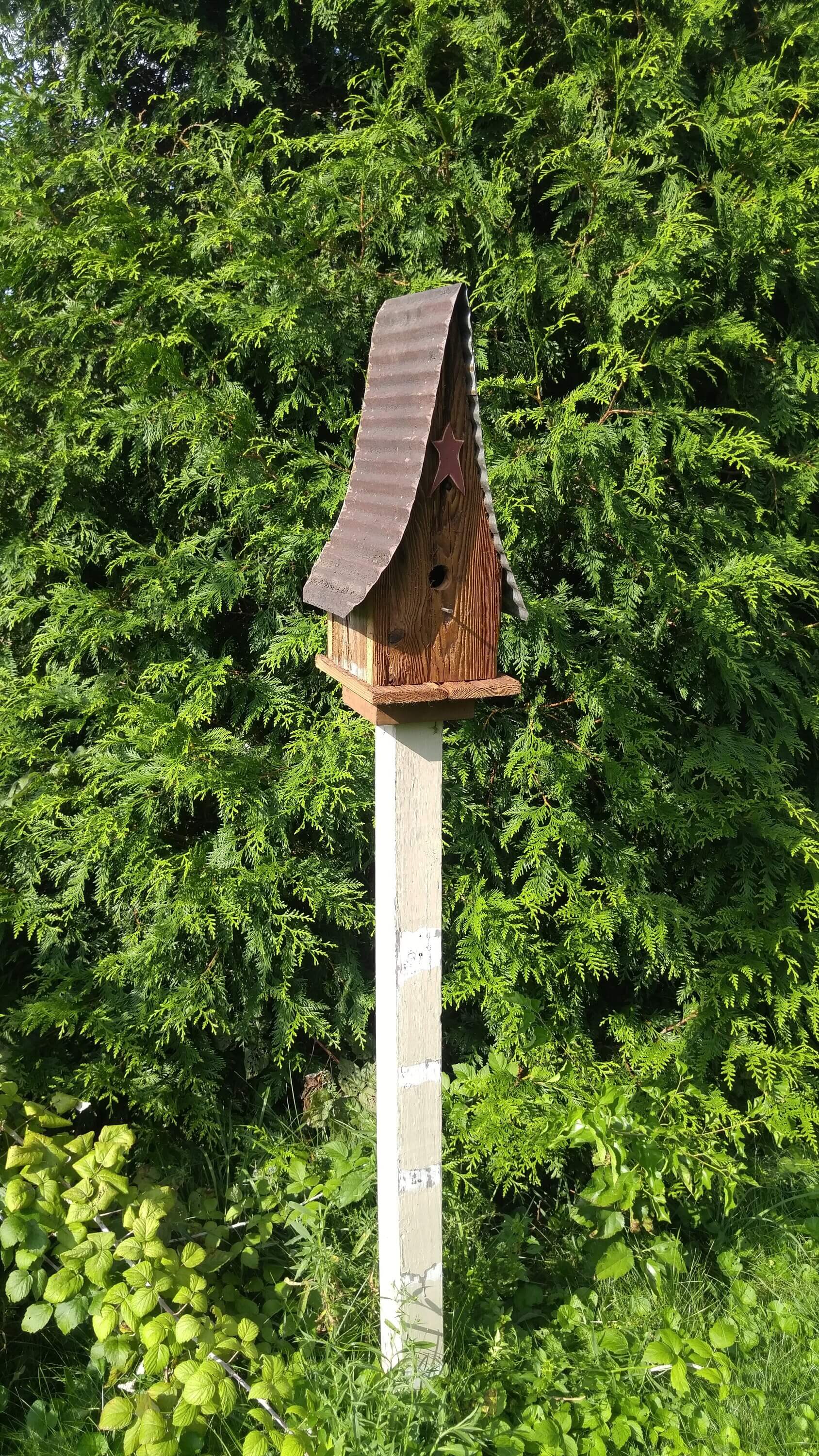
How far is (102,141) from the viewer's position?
280 centimetres

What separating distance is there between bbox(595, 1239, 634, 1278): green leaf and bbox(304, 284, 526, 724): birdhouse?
1687 millimetres

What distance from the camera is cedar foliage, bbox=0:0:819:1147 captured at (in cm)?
265

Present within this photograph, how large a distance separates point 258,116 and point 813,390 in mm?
1989

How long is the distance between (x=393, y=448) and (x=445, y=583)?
0.27 meters

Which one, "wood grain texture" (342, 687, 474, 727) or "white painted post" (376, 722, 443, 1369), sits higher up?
"wood grain texture" (342, 687, 474, 727)

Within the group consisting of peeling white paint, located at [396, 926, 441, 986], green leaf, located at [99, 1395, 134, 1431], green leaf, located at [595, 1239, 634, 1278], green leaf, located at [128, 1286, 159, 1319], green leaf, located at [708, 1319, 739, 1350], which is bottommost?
green leaf, located at [708, 1319, 739, 1350]

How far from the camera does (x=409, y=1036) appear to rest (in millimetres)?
1808

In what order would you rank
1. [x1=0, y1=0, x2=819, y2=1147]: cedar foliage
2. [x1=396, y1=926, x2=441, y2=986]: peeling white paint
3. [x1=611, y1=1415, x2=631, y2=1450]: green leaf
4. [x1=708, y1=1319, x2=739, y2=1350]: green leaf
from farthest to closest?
[x1=0, y1=0, x2=819, y2=1147]: cedar foliage < [x1=708, y1=1319, x2=739, y2=1350]: green leaf < [x1=611, y1=1415, x2=631, y2=1450]: green leaf < [x1=396, y1=926, x2=441, y2=986]: peeling white paint

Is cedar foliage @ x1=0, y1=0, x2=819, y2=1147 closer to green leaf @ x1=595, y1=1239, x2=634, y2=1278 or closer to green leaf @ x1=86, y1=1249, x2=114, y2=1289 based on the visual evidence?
green leaf @ x1=595, y1=1239, x2=634, y2=1278

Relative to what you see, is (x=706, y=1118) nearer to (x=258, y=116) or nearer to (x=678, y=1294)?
(x=678, y=1294)

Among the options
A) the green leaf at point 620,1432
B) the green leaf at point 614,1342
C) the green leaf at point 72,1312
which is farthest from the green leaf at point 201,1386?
the green leaf at point 614,1342

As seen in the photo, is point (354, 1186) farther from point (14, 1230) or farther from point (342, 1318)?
point (14, 1230)

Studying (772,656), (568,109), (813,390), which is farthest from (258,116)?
(772,656)

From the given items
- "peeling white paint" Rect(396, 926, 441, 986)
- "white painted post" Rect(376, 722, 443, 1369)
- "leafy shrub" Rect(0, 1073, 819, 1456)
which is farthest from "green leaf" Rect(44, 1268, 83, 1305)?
"peeling white paint" Rect(396, 926, 441, 986)
